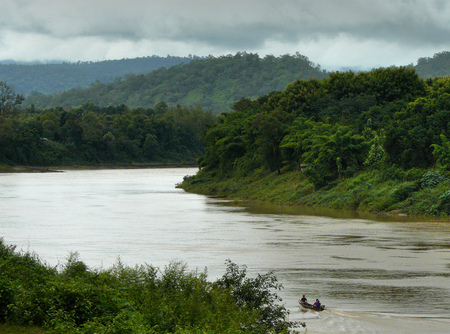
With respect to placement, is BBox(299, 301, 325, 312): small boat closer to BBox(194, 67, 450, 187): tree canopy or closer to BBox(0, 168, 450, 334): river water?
BBox(0, 168, 450, 334): river water

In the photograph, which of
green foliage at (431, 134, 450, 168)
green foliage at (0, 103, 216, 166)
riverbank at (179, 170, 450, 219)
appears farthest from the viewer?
green foliage at (0, 103, 216, 166)

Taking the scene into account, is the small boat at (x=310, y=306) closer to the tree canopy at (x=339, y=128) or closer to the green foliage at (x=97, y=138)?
the tree canopy at (x=339, y=128)

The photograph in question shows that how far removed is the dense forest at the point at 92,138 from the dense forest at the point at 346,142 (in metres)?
54.5

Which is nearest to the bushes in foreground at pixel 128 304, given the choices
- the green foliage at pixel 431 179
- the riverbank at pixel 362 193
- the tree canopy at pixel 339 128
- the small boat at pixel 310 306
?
the small boat at pixel 310 306

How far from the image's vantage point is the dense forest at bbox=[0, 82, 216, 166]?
12356cm

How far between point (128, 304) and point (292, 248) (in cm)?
1822

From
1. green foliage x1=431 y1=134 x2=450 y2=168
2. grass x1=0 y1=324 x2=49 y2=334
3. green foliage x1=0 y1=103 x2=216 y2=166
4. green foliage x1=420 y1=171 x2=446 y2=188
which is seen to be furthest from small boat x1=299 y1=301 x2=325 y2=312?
green foliage x1=0 y1=103 x2=216 y2=166

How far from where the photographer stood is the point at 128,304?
12.4m

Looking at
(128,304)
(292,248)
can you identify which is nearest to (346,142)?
(292,248)

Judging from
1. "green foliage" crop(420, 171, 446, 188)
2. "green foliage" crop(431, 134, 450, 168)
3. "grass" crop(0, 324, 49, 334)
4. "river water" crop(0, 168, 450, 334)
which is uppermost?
"green foliage" crop(431, 134, 450, 168)

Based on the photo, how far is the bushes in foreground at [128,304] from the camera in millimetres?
11664

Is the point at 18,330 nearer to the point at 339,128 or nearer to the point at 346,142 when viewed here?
the point at 346,142

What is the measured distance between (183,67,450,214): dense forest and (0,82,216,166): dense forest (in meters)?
54.5

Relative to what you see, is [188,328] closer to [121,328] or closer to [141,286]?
[121,328]
